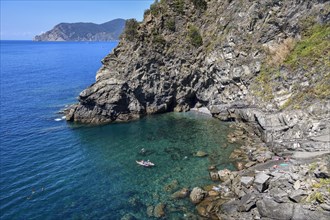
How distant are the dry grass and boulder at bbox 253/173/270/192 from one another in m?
24.9

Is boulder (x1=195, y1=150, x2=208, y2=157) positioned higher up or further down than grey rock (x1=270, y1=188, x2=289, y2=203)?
further down

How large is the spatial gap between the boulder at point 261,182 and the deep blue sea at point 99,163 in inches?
285

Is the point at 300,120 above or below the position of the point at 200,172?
above

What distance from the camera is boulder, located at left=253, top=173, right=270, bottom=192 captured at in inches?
1159

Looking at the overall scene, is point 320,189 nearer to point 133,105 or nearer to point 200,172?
point 200,172

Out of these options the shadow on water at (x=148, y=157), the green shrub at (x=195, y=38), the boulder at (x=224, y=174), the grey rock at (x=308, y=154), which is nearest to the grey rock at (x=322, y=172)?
the grey rock at (x=308, y=154)

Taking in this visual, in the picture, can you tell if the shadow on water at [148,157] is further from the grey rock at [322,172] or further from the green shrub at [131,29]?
the green shrub at [131,29]

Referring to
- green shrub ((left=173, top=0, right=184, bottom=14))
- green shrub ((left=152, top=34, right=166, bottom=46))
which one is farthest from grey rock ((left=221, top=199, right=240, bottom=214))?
green shrub ((left=173, top=0, right=184, bottom=14))

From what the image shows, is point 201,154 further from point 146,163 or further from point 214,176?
point 146,163

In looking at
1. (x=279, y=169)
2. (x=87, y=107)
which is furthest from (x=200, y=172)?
(x=87, y=107)

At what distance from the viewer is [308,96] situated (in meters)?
40.8

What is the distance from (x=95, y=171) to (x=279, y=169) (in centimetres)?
2500

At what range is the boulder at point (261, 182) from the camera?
29431 millimetres

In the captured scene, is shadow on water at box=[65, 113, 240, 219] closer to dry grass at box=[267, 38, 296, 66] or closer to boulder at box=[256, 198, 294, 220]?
boulder at box=[256, 198, 294, 220]
